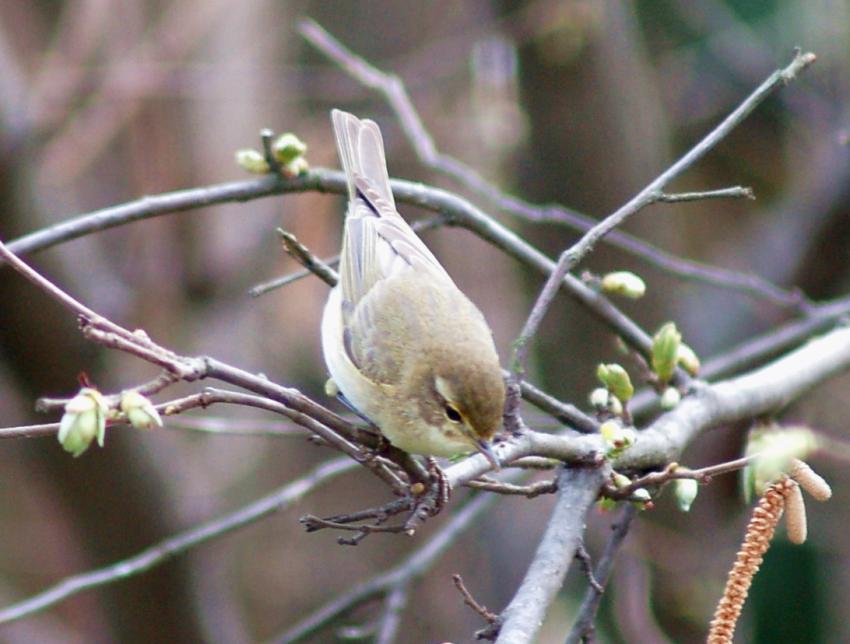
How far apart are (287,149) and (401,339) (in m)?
0.62

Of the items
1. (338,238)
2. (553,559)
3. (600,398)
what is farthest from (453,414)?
(338,238)

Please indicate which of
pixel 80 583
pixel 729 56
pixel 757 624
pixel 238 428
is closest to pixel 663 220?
pixel 729 56

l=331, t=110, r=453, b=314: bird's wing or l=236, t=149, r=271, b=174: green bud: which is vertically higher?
l=331, t=110, r=453, b=314: bird's wing

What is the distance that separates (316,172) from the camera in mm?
3010

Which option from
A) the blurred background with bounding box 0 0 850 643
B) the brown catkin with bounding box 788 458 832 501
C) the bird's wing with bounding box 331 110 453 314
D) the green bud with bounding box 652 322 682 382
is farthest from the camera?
the blurred background with bounding box 0 0 850 643

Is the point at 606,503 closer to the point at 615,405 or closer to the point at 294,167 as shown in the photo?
the point at 615,405

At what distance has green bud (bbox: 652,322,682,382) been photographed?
264 centimetres

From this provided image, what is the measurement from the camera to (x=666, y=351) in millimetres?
2654

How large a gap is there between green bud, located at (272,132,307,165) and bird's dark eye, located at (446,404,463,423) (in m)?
0.76

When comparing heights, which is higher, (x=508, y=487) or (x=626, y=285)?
(x=626, y=285)

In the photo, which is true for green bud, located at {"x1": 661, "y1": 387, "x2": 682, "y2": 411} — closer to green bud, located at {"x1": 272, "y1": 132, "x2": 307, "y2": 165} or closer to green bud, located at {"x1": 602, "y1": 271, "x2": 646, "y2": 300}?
green bud, located at {"x1": 602, "y1": 271, "x2": 646, "y2": 300}

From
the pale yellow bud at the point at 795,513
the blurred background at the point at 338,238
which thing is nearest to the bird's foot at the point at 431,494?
the pale yellow bud at the point at 795,513

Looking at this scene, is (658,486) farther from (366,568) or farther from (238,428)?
(366,568)

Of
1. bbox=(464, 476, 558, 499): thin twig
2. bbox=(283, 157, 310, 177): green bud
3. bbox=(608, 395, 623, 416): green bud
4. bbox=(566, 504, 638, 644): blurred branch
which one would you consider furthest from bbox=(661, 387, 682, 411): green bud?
bbox=(283, 157, 310, 177): green bud
